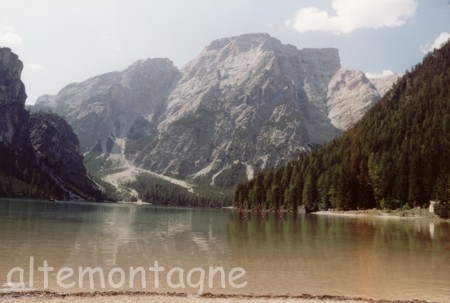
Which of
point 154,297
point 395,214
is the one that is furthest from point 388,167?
point 154,297

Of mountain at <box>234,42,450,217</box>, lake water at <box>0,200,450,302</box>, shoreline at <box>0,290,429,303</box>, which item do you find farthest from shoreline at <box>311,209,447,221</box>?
shoreline at <box>0,290,429,303</box>

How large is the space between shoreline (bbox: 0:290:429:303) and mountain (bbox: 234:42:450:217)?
9074 cm

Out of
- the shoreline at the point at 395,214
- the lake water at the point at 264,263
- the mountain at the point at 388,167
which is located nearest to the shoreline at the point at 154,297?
the lake water at the point at 264,263

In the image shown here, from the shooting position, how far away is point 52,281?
24.4m

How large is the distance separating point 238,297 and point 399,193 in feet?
425

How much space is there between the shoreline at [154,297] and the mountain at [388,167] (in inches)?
3572

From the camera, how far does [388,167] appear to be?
14962 cm

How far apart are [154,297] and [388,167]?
142 meters

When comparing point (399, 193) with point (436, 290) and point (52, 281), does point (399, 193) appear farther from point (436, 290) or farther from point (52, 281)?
point (52, 281)

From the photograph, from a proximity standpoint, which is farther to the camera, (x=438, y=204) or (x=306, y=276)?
(x=438, y=204)

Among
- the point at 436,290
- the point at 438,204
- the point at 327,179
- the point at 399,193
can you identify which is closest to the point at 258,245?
the point at 436,290

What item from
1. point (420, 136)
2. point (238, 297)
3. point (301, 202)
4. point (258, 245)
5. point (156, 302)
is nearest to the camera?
point (156, 302)

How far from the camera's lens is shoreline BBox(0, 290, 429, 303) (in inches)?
776

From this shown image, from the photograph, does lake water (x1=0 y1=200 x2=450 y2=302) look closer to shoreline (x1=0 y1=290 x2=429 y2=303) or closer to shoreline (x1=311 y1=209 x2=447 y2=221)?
shoreline (x1=0 y1=290 x2=429 y2=303)
